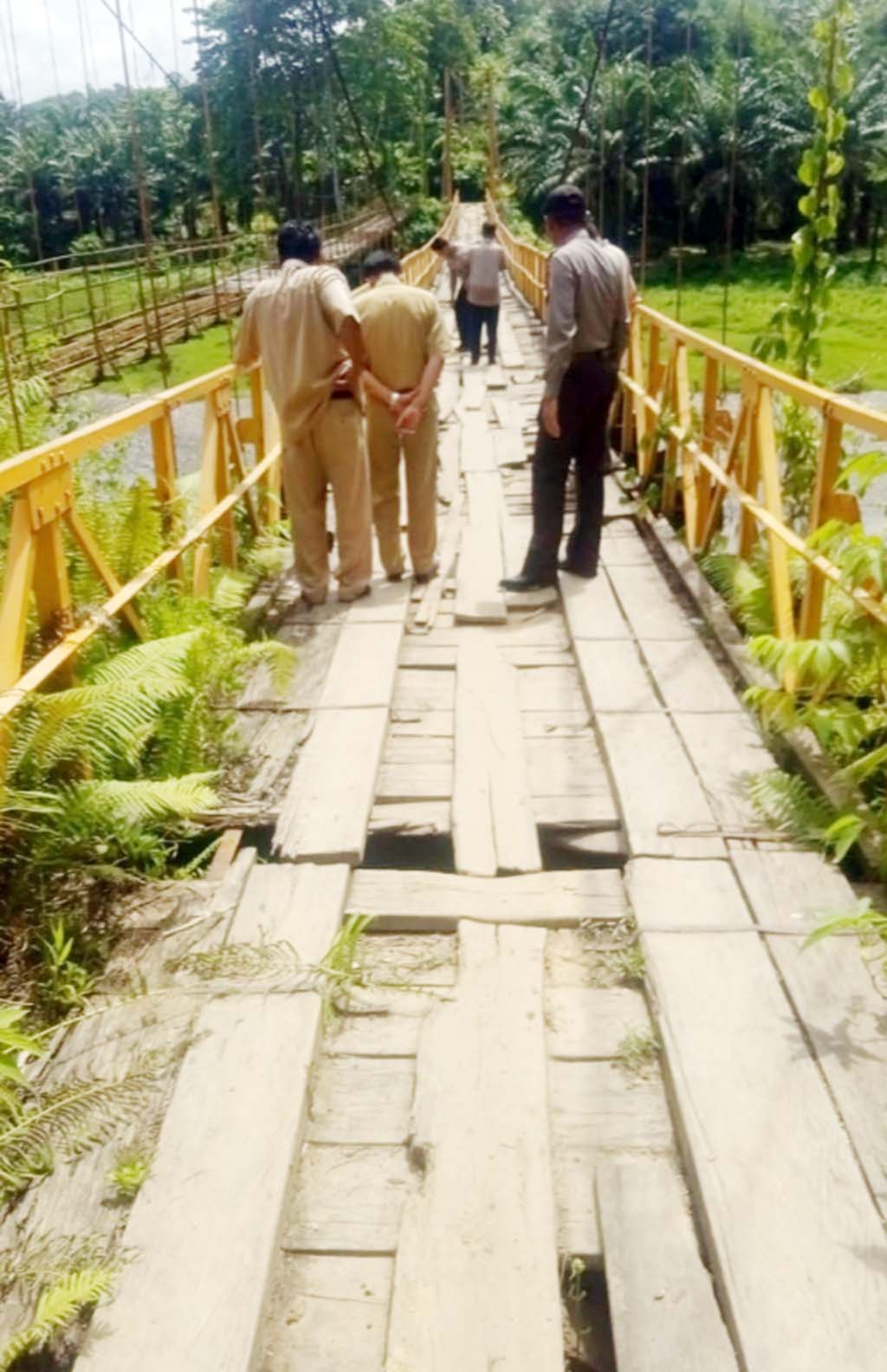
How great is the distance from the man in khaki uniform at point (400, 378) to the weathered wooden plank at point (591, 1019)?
3280 mm

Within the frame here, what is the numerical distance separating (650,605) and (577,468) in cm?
69

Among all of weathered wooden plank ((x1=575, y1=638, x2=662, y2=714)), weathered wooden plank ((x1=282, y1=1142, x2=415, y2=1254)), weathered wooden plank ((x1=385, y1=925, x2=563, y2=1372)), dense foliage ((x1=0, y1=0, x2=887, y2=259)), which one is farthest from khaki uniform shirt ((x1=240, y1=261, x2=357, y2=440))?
dense foliage ((x1=0, y1=0, x2=887, y2=259))

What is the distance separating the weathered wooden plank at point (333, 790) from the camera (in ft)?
10.6

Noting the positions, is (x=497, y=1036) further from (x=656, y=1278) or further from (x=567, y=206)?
(x=567, y=206)

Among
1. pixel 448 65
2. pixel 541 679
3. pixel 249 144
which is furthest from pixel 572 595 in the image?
pixel 448 65

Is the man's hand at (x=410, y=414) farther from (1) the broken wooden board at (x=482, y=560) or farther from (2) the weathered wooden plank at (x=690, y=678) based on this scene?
(2) the weathered wooden plank at (x=690, y=678)

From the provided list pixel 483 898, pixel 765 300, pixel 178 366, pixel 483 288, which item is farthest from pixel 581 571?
pixel 765 300

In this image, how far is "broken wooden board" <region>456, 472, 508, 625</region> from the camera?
532 cm

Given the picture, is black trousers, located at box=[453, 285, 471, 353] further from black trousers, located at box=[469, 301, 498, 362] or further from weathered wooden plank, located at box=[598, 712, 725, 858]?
weathered wooden plank, located at box=[598, 712, 725, 858]

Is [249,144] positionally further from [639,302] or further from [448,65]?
[639,302]

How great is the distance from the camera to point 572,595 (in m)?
5.44

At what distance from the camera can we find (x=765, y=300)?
1396 inches

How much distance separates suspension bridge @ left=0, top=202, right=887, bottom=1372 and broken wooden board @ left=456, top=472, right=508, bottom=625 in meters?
0.67

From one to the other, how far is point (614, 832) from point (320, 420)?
2434 mm
